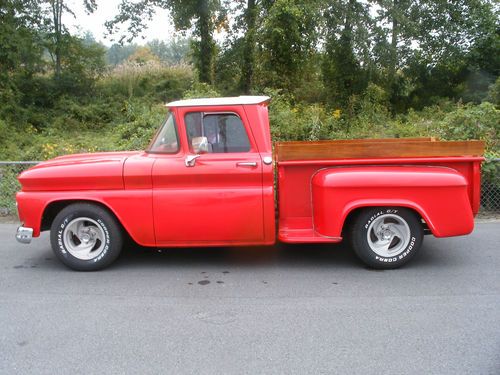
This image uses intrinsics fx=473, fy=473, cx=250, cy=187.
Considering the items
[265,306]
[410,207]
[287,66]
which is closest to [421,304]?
[410,207]

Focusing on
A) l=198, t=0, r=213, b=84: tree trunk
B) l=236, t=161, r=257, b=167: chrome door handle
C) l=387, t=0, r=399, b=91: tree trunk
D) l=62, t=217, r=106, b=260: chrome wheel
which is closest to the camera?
l=236, t=161, r=257, b=167: chrome door handle

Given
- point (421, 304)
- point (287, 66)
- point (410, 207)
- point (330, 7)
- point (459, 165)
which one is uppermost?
point (330, 7)

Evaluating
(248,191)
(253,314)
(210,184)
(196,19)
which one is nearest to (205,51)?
(196,19)

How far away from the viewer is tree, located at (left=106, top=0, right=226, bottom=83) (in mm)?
20031

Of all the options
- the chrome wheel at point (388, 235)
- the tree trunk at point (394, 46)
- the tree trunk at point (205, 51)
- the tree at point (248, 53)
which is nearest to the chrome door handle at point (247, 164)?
the chrome wheel at point (388, 235)

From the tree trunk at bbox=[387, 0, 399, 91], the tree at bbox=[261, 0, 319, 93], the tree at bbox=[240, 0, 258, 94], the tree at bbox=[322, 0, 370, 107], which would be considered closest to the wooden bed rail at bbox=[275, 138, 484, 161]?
the tree at bbox=[261, 0, 319, 93]

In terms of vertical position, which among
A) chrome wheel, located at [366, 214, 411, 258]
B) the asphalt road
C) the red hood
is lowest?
the asphalt road

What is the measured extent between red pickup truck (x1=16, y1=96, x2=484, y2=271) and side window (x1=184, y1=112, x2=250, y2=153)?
0.01 m

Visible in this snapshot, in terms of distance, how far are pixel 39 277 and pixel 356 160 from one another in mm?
3709

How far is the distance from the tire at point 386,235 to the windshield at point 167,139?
218 cm

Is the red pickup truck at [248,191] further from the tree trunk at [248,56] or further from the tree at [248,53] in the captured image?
the tree trunk at [248,56]

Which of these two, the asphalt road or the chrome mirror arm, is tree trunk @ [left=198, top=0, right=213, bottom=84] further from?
the chrome mirror arm

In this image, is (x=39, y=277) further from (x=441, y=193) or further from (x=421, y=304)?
(x=441, y=193)

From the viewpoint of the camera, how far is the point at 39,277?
522 centimetres
